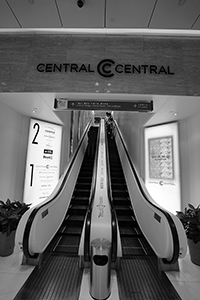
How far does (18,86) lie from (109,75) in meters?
2.05

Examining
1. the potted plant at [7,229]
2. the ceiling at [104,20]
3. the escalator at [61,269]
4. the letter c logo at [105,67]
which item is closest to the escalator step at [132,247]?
the escalator at [61,269]

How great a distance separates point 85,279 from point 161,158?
4.18m

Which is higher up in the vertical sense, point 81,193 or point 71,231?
point 81,193

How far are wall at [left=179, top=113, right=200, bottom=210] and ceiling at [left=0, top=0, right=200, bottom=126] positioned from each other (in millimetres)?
693

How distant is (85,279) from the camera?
2396 mm

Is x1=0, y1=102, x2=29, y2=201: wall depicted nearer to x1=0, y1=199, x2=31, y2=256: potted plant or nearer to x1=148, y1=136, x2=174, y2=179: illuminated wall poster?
x1=0, y1=199, x2=31, y2=256: potted plant

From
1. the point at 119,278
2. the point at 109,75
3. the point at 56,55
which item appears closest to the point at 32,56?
the point at 56,55

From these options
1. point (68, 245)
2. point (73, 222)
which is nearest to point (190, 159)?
point (73, 222)

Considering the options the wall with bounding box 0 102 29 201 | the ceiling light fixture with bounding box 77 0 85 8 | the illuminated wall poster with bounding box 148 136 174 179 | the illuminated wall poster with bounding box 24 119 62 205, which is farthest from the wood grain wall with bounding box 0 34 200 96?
the illuminated wall poster with bounding box 148 136 174 179

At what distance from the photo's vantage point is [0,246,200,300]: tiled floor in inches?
84.7

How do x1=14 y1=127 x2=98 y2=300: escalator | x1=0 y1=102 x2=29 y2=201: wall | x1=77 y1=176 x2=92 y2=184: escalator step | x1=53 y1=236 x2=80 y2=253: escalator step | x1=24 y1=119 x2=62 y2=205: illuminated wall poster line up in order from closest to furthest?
1. x1=14 y1=127 x2=98 y2=300: escalator
2. x1=53 y1=236 x2=80 y2=253: escalator step
3. x1=0 y1=102 x2=29 y2=201: wall
4. x1=24 y1=119 x2=62 y2=205: illuminated wall poster
5. x1=77 y1=176 x2=92 y2=184: escalator step

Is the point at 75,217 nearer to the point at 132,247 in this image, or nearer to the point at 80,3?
the point at 132,247

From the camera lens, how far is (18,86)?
3674mm

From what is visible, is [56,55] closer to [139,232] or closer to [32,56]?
[32,56]
